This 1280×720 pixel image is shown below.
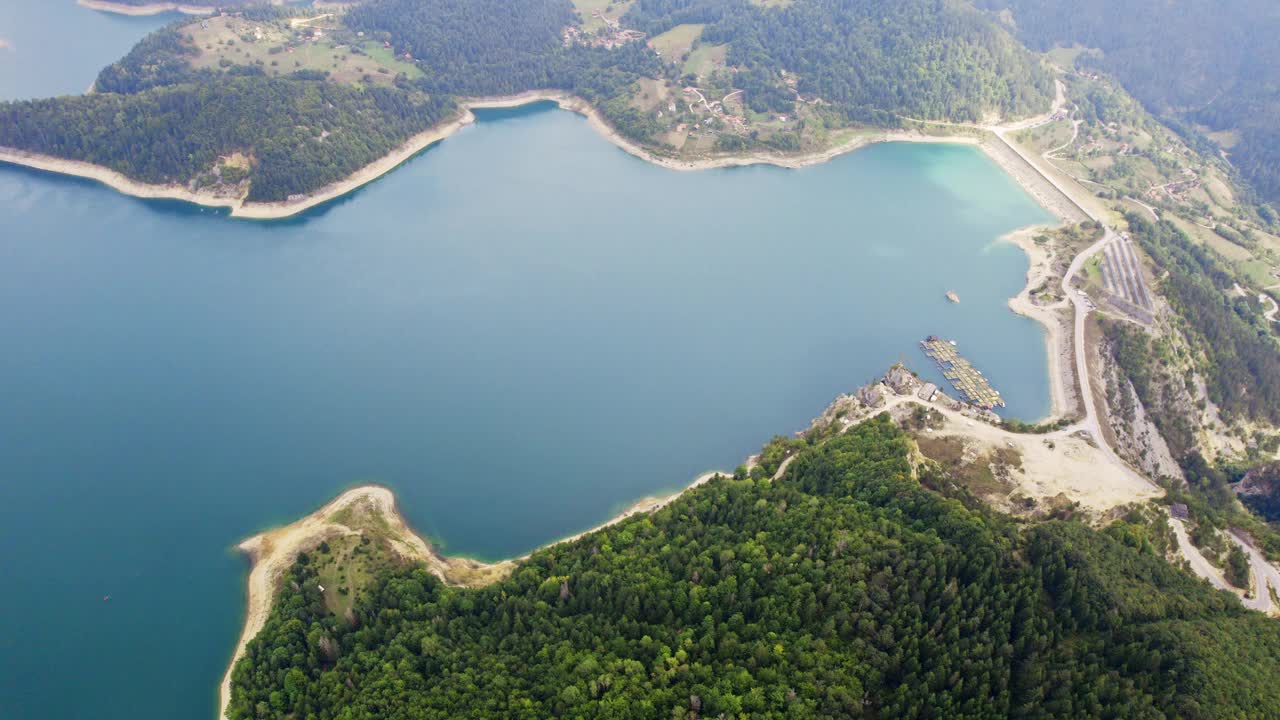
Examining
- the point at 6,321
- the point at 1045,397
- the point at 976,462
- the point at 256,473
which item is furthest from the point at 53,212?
the point at 1045,397

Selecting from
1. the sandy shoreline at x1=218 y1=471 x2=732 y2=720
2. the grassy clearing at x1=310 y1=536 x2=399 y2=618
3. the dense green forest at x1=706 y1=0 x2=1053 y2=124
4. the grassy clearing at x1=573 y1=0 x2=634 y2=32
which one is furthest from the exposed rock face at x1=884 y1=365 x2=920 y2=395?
the grassy clearing at x1=573 y1=0 x2=634 y2=32

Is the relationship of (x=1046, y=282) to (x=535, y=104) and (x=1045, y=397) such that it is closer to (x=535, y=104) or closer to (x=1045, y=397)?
(x=1045, y=397)

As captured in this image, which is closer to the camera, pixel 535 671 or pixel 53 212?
pixel 535 671

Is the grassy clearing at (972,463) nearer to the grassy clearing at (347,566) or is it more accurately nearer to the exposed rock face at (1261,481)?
the exposed rock face at (1261,481)

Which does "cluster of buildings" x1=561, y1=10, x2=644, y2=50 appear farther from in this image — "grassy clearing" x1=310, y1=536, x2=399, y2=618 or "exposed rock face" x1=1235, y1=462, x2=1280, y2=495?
"exposed rock face" x1=1235, y1=462, x2=1280, y2=495

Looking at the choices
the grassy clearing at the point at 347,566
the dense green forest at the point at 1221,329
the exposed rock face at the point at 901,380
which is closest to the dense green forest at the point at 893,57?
the dense green forest at the point at 1221,329

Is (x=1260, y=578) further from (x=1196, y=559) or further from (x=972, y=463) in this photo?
(x=972, y=463)

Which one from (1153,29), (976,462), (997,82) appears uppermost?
(1153,29)
